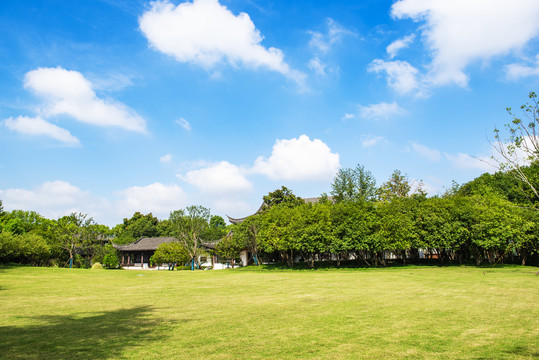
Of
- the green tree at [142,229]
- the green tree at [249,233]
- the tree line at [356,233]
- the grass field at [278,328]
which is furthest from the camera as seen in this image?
the green tree at [142,229]

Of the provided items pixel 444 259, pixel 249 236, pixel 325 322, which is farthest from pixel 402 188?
pixel 325 322

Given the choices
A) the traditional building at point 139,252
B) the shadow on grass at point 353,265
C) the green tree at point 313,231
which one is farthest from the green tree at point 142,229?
the green tree at point 313,231

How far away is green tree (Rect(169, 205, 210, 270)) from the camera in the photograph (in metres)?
38.3

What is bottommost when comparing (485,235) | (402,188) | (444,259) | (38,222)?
(444,259)

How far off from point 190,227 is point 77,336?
32.3 metres

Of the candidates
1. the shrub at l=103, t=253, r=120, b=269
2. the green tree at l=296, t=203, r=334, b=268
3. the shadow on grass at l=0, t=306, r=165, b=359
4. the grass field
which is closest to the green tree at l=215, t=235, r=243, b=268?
the green tree at l=296, t=203, r=334, b=268

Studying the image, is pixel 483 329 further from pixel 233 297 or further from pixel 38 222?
pixel 38 222

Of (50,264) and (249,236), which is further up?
(249,236)

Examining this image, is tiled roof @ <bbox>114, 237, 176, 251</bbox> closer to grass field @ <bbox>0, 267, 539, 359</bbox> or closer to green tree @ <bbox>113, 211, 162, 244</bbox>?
green tree @ <bbox>113, 211, 162, 244</bbox>

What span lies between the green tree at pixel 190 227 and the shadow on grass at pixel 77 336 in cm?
2942

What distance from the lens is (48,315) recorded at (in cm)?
934

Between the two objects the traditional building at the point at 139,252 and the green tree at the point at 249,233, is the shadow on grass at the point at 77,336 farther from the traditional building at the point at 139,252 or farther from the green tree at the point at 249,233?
the traditional building at the point at 139,252

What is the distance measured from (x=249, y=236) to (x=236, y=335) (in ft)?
103

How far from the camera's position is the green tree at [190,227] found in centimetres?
3834
